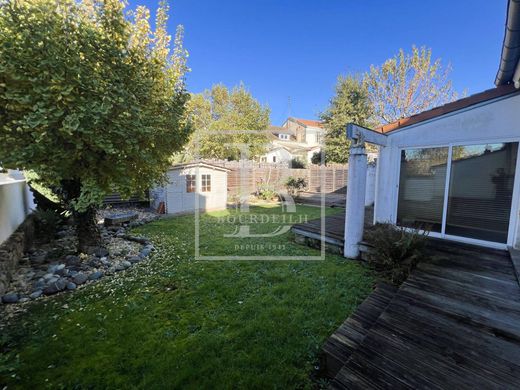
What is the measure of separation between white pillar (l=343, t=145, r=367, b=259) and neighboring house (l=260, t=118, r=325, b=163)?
20.9 meters

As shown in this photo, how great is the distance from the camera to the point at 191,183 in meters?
10.0

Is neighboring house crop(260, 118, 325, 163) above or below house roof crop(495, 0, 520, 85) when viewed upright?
above

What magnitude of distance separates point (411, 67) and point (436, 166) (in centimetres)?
1515

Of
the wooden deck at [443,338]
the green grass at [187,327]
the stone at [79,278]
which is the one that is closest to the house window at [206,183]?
the green grass at [187,327]

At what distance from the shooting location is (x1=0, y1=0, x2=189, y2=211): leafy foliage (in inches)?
114

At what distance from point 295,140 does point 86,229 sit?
105 feet

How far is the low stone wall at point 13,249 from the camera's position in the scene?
11.1ft

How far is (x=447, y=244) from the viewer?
4324mm

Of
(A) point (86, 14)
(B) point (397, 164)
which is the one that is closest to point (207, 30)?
(A) point (86, 14)

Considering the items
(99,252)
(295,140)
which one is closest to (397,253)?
(99,252)

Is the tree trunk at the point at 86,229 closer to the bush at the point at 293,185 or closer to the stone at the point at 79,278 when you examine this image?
the stone at the point at 79,278

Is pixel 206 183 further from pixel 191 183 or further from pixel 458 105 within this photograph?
pixel 458 105

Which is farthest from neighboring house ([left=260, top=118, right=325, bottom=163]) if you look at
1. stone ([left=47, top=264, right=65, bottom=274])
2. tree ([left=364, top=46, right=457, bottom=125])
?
stone ([left=47, top=264, right=65, bottom=274])

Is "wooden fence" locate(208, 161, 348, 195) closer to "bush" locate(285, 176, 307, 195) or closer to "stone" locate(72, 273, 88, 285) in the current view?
"bush" locate(285, 176, 307, 195)
